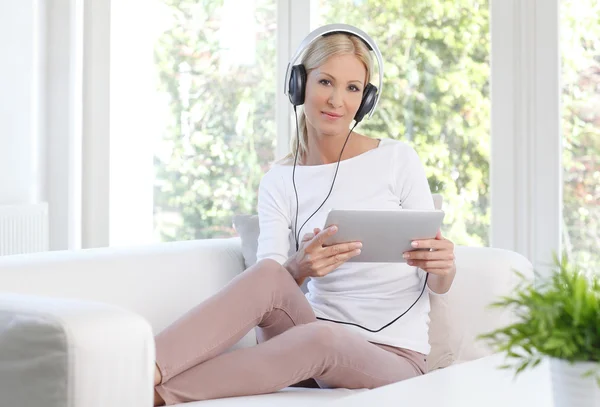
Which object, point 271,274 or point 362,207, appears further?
point 362,207

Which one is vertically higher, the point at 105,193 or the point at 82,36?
the point at 82,36

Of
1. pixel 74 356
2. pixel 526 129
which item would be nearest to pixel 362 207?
pixel 74 356

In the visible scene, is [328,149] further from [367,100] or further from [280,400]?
[280,400]

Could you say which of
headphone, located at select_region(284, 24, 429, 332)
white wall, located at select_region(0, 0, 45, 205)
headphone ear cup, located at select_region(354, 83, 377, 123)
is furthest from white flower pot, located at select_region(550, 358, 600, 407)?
white wall, located at select_region(0, 0, 45, 205)

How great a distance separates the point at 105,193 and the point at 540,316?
3.48 m

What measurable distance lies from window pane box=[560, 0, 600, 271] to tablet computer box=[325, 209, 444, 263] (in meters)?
1.43

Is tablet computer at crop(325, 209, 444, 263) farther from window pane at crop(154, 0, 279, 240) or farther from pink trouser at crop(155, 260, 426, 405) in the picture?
window pane at crop(154, 0, 279, 240)

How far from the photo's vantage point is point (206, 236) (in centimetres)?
426

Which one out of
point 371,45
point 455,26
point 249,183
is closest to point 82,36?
point 249,183

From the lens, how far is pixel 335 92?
7.48ft

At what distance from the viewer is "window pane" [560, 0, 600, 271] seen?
319 centimetres

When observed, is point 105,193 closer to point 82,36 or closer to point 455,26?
point 82,36

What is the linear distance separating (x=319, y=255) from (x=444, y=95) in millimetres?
1747

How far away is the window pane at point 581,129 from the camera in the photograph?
10.5 feet
